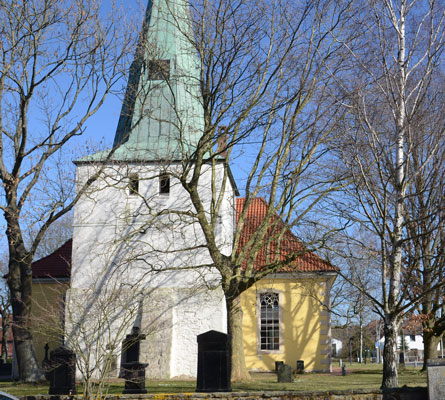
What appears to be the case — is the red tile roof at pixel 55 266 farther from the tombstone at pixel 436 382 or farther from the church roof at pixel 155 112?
the tombstone at pixel 436 382

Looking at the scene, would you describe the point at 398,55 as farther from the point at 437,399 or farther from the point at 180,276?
the point at 180,276

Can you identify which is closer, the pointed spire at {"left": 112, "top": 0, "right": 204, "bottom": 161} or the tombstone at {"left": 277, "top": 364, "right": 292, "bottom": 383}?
the tombstone at {"left": 277, "top": 364, "right": 292, "bottom": 383}

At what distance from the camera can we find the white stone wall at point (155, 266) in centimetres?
2041

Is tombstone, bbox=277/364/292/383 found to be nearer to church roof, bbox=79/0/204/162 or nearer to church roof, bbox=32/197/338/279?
church roof, bbox=32/197/338/279

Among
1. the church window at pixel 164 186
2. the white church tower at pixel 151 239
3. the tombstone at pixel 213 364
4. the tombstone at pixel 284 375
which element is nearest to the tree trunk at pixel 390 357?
the tombstone at pixel 213 364

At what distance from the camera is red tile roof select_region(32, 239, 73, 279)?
25891 mm

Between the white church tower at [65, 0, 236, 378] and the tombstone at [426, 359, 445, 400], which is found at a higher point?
the white church tower at [65, 0, 236, 378]

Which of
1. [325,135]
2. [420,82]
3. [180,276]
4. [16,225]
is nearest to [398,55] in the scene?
[420,82]

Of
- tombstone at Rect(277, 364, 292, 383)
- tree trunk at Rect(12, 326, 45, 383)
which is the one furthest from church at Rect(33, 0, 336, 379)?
tombstone at Rect(277, 364, 292, 383)

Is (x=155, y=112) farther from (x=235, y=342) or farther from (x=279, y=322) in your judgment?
(x=279, y=322)

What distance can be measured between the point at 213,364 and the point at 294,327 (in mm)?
12004

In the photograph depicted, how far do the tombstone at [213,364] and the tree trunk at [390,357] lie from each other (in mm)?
3395

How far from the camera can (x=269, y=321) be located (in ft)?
81.6

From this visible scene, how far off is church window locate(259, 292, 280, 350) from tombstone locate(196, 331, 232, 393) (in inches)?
451
